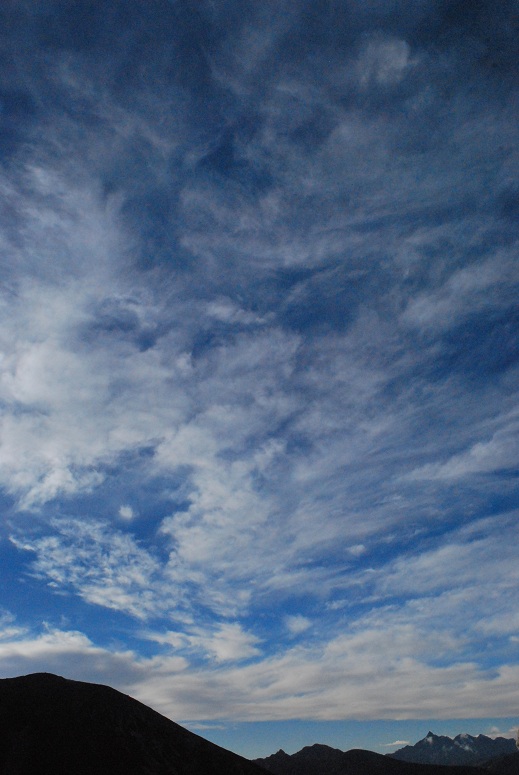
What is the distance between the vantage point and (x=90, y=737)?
8838 centimetres

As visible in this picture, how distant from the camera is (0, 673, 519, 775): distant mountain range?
8125 cm

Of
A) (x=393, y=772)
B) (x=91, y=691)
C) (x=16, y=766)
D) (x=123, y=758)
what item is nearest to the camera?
(x=16, y=766)

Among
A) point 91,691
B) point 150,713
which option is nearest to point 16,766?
point 91,691

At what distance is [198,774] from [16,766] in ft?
114

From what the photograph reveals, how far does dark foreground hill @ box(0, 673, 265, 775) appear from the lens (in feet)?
266

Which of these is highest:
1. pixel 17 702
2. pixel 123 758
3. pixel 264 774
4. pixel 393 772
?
pixel 17 702

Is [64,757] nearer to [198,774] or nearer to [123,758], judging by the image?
[123,758]

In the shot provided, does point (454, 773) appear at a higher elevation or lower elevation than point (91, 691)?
lower

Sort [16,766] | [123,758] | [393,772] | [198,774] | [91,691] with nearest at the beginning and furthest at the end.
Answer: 1. [16,766]
2. [123,758]
3. [198,774]
4. [91,691]
5. [393,772]

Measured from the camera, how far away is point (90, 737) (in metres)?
88.4

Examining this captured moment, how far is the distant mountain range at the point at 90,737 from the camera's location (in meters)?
81.2

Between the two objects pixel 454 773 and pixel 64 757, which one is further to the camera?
pixel 454 773

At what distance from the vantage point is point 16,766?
77.8m

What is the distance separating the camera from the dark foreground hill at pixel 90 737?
81.2 meters
